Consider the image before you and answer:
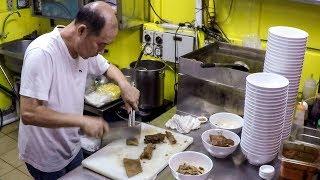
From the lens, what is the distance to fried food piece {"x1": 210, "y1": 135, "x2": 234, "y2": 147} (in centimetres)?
171

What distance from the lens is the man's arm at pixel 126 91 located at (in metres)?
1.90

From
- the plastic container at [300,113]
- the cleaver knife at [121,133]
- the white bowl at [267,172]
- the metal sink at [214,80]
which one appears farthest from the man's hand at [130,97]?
the plastic container at [300,113]

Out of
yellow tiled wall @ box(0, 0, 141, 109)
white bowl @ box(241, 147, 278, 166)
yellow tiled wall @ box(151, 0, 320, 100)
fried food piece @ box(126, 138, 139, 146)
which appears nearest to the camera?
white bowl @ box(241, 147, 278, 166)

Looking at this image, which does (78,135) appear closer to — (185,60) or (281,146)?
(185,60)

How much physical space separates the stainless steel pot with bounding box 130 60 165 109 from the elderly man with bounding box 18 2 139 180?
512 mm

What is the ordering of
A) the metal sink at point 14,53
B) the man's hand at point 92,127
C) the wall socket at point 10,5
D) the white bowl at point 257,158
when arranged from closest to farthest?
the man's hand at point 92,127 < the white bowl at point 257,158 < the metal sink at point 14,53 < the wall socket at point 10,5

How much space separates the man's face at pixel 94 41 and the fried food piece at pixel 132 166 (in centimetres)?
→ 52

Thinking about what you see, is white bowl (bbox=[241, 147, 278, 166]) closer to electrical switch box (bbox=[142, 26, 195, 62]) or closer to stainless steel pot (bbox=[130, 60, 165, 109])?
stainless steel pot (bbox=[130, 60, 165, 109])

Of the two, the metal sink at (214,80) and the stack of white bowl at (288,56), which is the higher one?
the stack of white bowl at (288,56)

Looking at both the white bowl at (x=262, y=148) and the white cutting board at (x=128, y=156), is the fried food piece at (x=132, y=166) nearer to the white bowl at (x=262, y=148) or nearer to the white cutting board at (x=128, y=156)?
the white cutting board at (x=128, y=156)

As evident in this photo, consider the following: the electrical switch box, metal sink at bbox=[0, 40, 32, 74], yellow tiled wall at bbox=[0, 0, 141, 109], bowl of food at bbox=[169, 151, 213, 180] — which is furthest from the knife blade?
metal sink at bbox=[0, 40, 32, 74]

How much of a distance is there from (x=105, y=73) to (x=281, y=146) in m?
1.03

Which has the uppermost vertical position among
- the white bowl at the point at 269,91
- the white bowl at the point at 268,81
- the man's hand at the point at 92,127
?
the white bowl at the point at 268,81

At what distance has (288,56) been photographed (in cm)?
162
